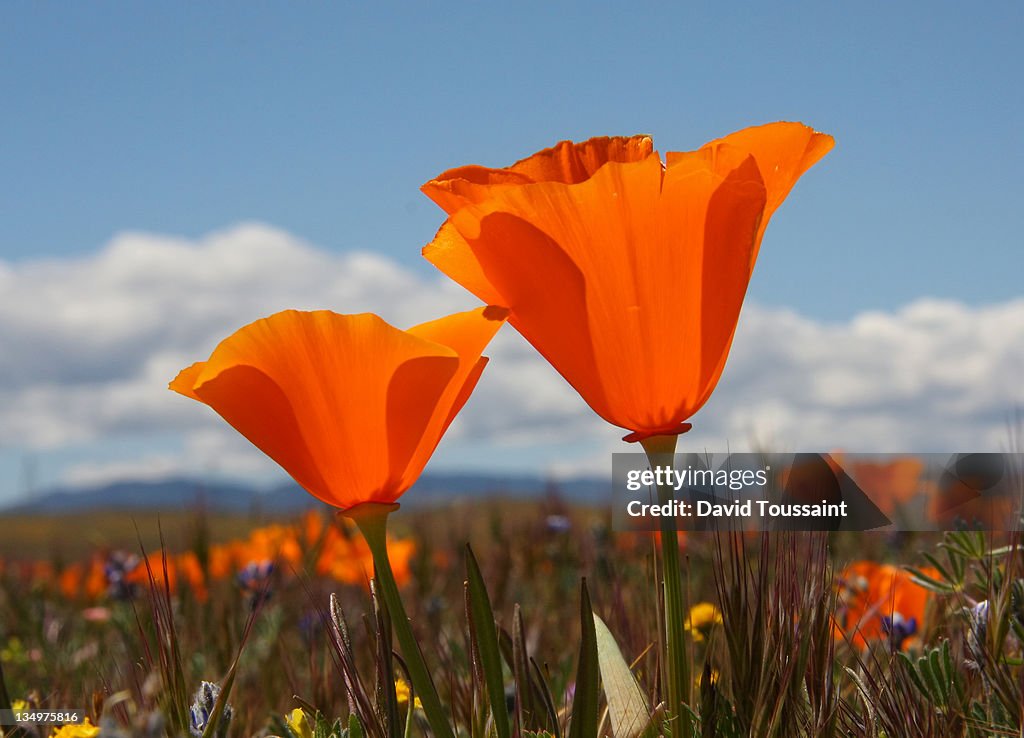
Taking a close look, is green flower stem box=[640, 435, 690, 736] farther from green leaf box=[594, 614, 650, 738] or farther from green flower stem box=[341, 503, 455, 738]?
green flower stem box=[341, 503, 455, 738]

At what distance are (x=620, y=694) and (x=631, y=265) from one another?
0.55 metres

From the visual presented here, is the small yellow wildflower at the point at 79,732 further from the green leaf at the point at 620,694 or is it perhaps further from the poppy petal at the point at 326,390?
the green leaf at the point at 620,694

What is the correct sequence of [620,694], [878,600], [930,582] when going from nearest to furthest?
[620,694]
[930,582]
[878,600]

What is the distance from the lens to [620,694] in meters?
1.33

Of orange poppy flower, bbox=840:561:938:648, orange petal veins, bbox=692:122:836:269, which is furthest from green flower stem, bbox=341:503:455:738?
orange poppy flower, bbox=840:561:938:648

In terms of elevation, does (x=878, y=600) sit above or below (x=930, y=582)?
below

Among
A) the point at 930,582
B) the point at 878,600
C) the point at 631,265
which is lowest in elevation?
the point at 878,600

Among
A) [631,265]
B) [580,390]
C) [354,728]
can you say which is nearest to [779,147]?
[631,265]

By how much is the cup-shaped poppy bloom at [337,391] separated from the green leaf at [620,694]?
13.5 inches

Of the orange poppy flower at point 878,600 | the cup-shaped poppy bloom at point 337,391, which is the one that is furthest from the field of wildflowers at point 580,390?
the orange poppy flower at point 878,600

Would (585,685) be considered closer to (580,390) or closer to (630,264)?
(580,390)

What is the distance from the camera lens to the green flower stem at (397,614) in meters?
1.19

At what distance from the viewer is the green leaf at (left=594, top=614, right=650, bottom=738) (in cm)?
128

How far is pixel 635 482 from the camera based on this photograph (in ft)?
4.97
